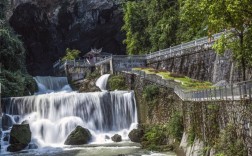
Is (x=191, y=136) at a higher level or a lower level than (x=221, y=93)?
lower

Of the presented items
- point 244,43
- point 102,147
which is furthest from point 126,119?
point 244,43

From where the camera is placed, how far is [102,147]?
29.1 metres

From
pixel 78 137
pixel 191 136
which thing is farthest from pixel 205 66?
pixel 191 136

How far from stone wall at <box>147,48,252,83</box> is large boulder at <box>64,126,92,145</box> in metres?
12.2

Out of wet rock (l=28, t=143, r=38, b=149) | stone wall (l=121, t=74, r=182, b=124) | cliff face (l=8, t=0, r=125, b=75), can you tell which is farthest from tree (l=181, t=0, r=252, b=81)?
cliff face (l=8, t=0, r=125, b=75)

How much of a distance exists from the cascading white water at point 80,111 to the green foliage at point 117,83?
3393 mm

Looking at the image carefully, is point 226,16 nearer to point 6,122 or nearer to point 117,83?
point 117,83

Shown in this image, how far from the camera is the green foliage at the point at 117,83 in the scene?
132 feet

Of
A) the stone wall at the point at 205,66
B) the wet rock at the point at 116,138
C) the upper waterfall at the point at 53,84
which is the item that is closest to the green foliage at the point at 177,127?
the stone wall at the point at 205,66

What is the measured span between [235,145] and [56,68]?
5256 centimetres

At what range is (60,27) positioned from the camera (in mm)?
67188

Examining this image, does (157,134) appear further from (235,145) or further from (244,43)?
(235,145)

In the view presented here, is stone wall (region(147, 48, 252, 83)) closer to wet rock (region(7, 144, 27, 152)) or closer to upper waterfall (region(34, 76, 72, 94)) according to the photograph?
upper waterfall (region(34, 76, 72, 94))

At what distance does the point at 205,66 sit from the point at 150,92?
627 centimetres
